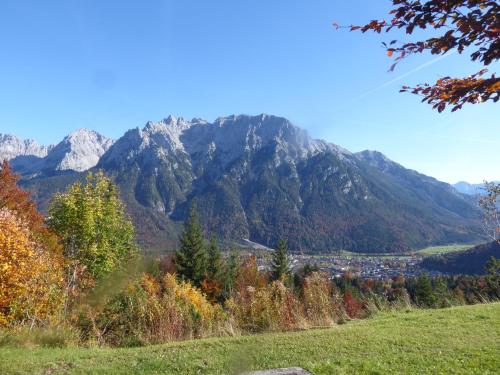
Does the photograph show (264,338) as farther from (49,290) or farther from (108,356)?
(49,290)

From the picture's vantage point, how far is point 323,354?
7551 millimetres

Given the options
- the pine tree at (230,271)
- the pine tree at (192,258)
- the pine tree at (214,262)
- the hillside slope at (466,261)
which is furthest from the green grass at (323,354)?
the hillside slope at (466,261)

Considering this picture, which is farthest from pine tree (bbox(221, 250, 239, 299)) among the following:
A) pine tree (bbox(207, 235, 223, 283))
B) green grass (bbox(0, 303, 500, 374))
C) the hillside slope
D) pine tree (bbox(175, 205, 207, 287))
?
the hillside slope

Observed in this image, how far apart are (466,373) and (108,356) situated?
6.93m

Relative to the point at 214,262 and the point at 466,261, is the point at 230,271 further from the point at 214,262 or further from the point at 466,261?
the point at 466,261

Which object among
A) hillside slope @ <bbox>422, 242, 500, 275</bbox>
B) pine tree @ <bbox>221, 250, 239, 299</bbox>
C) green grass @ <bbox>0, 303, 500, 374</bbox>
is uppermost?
hillside slope @ <bbox>422, 242, 500, 275</bbox>

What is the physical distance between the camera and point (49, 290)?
38.5 feet

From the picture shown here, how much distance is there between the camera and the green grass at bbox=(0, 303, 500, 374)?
6.58 meters

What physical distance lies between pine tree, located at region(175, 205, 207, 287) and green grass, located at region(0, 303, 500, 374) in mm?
34999

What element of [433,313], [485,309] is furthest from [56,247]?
[485,309]

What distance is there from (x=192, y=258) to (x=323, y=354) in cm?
3793

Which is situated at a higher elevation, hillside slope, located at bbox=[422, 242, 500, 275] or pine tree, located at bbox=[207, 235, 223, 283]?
hillside slope, located at bbox=[422, 242, 500, 275]

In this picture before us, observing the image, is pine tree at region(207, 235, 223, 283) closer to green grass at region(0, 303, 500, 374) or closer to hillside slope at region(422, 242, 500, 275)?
green grass at region(0, 303, 500, 374)

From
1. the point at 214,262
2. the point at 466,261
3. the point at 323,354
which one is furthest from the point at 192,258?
the point at 466,261
